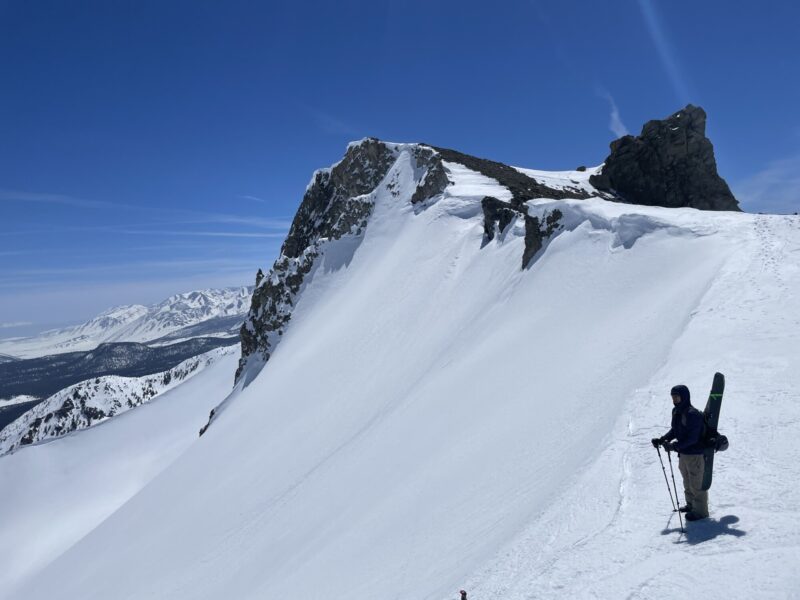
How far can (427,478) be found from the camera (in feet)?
42.1

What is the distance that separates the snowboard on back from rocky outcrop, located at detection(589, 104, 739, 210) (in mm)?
45378

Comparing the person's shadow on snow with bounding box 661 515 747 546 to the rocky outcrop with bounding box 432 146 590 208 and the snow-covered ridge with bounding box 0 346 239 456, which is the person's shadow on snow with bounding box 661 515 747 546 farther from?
the snow-covered ridge with bounding box 0 346 239 456

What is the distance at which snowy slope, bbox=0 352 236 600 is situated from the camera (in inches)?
2564

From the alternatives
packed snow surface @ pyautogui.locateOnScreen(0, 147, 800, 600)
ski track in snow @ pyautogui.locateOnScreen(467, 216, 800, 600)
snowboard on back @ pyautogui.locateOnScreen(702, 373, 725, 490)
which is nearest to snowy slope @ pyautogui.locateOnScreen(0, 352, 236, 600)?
packed snow surface @ pyautogui.locateOnScreen(0, 147, 800, 600)

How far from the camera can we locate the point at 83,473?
85.6 metres

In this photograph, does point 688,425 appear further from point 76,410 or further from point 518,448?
point 76,410

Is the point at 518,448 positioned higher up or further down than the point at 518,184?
further down

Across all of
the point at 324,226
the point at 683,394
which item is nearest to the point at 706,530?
the point at 683,394

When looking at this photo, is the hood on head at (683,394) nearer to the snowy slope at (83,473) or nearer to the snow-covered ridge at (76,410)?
the snowy slope at (83,473)

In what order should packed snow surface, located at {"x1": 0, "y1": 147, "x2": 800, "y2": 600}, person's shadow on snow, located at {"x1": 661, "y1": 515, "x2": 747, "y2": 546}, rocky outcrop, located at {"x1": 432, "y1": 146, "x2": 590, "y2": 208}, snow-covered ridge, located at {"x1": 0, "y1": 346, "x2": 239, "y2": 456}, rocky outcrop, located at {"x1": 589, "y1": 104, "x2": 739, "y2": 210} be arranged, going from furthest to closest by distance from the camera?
snow-covered ridge, located at {"x1": 0, "y1": 346, "x2": 239, "y2": 456}, rocky outcrop, located at {"x1": 589, "y1": 104, "x2": 739, "y2": 210}, rocky outcrop, located at {"x1": 432, "y1": 146, "x2": 590, "y2": 208}, packed snow surface, located at {"x1": 0, "y1": 147, "x2": 800, "y2": 600}, person's shadow on snow, located at {"x1": 661, "y1": 515, "x2": 747, "y2": 546}

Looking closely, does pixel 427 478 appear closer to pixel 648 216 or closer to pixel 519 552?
pixel 519 552

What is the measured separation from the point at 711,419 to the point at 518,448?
551cm

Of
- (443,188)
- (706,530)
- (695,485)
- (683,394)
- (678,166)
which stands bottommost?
(706,530)

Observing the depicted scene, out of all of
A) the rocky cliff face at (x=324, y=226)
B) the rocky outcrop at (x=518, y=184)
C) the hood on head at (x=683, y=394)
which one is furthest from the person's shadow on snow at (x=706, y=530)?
the rocky cliff face at (x=324, y=226)
